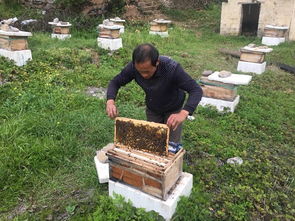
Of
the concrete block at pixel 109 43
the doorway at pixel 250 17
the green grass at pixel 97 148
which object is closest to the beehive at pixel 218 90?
the green grass at pixel 97 148

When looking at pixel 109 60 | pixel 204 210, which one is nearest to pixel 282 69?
pixel 109 60

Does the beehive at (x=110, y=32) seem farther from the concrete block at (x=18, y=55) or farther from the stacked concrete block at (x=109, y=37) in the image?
the concrete block at (x=18, y=55)

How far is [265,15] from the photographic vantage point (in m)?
13.6

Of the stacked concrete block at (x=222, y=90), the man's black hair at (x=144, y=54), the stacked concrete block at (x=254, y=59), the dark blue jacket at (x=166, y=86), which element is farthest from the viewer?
the stacked concrete block at (x=254, y=59)

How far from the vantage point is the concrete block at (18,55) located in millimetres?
6793

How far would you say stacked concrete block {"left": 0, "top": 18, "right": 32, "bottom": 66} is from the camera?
6719mm

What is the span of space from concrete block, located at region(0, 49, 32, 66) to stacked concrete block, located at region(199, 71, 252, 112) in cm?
432

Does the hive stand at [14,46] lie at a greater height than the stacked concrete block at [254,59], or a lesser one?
greater

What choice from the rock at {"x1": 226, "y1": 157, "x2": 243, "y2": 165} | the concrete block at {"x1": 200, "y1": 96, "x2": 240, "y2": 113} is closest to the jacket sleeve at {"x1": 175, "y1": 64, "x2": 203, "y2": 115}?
the rock at {"x1": 226, "y1": 157, "x2": 243, "y2": 165}

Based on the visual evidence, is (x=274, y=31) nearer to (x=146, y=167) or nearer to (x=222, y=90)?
(x=222, y=90)

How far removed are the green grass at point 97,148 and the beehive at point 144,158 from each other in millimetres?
268

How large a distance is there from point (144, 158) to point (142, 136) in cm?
20

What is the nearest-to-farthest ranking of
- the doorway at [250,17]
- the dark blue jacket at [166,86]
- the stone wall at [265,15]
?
the dark blue jacket at [166,86]
the stone wall at [265,15]
the doorway at [250,17]

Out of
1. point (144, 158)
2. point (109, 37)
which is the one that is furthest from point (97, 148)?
point (109, 37)
